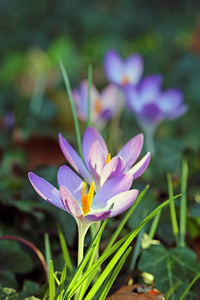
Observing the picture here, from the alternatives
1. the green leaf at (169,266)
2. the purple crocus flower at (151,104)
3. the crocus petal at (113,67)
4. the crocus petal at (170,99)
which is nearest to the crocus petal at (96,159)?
the green leaf at (169,266)

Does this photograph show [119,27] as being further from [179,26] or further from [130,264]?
[130,264]

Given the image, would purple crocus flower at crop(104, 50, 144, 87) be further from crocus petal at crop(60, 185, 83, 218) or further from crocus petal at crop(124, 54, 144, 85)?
crocus petal at crop(60, 185, 83, 218)

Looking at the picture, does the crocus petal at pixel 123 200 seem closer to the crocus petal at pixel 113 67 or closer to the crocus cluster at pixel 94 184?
the crocus cluster at pixel 94 184

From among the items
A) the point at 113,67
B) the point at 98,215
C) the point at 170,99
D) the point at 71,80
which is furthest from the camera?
the point at 71,80

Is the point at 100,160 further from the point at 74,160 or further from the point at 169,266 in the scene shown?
the point at 169,266

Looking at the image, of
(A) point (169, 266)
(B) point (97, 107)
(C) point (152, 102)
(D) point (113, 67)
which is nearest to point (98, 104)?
(B) point (97, 107)

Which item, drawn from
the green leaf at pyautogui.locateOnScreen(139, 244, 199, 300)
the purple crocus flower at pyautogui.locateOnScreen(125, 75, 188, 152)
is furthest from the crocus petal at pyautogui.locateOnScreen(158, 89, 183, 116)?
the green leaf at pyautogui.locateOnScreen(139, 244, 199, 300)
